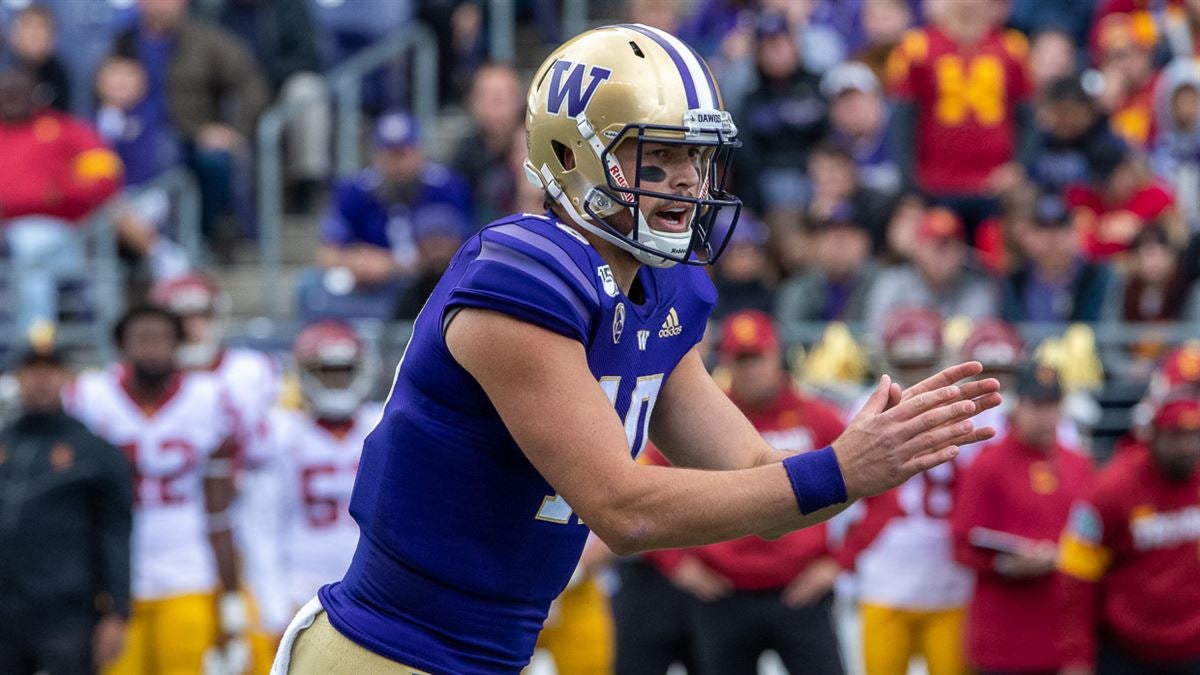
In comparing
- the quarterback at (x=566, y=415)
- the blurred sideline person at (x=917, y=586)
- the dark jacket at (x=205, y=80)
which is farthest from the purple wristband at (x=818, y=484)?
the dark jacket at (x=205, y=80)

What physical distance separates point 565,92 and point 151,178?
800 centimetres

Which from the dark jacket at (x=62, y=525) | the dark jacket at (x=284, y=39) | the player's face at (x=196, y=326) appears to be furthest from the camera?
the dark jacket at (x=284, y=39)

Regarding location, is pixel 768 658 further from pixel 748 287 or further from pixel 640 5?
pixel 640 5

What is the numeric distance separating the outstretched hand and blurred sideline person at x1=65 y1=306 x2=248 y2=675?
5.49 metres

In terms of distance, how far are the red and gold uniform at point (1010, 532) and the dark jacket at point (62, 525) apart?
333cm

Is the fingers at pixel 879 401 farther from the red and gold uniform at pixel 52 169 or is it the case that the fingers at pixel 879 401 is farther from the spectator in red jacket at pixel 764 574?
the red and gold uniform at pixel 52 169

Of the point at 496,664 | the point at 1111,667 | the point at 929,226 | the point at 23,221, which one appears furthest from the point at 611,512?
the point at 23,221

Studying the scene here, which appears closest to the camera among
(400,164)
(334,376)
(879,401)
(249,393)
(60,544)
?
(879,401)

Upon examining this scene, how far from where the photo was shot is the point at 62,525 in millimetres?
7680

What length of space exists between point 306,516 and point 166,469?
2.39ft

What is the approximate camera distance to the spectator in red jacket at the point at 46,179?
393 inches

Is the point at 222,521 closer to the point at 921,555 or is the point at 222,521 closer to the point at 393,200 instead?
the point at 393,200

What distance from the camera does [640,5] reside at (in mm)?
11453

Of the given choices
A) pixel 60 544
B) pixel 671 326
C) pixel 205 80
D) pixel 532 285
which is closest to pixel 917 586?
pixel 60 544
